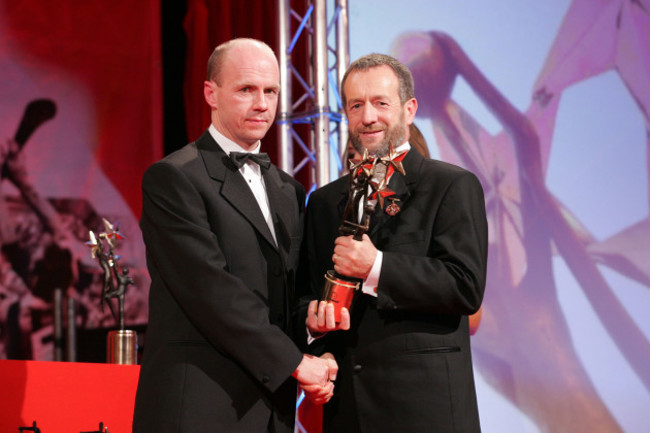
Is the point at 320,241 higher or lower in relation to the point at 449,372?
higher

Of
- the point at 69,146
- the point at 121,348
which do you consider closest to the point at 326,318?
the point at 121,348

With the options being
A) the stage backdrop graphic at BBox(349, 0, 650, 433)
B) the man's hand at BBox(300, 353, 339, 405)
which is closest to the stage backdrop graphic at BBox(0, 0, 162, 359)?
the stage backdrop graphic at BBox(349, 0, 650, 433)

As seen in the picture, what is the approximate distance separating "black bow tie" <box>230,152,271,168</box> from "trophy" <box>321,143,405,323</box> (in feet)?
1.32

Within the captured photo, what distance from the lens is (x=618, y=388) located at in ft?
17.7

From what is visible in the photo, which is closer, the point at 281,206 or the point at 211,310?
the point at 211,310

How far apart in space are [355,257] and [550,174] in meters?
3.77

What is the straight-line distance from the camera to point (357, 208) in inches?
91.9

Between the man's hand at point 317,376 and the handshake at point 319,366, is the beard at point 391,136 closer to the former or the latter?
the handshake at point 319,366

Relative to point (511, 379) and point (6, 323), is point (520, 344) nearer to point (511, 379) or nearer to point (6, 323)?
point (511, 379)

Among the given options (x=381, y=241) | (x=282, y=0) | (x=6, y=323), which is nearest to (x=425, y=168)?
(x=381, y=241)

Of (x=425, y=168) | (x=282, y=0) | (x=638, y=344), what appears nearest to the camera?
(x=425, y=168)

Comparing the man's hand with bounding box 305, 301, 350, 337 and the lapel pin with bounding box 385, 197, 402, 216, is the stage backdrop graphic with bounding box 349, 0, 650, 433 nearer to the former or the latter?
the lapel pin with bounding box 385, 197, 402, 216

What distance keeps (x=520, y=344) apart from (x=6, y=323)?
13.2 feet

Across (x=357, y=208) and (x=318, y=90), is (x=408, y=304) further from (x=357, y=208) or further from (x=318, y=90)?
(x=318, y=90)
